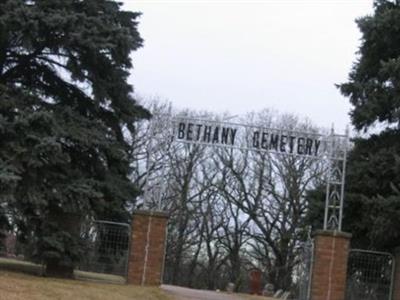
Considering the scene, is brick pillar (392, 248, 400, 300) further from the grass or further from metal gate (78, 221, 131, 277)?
metal gate (78, 221, 131, 277)

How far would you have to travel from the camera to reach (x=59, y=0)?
18.3 m

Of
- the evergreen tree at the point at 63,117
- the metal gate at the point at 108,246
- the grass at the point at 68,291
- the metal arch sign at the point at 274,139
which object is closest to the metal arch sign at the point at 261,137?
the metal arch sign at the point at 274,139

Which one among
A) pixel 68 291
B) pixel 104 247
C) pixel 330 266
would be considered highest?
pixel 330 266

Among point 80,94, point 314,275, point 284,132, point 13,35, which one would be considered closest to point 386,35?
point 284,132

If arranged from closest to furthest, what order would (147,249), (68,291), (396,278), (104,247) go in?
(68,291) → (147,249) → (396,278) → (104,247)

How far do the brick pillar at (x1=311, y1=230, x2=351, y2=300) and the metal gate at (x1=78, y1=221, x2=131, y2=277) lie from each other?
5060 millimetres

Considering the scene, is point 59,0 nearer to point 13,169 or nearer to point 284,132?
point 13,169

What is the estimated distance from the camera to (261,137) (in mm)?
20172

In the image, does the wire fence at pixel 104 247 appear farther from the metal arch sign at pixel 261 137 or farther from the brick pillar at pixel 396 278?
the brick pillar at pixel 396 278

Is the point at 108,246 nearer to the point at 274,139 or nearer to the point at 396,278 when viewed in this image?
the point at 274,139

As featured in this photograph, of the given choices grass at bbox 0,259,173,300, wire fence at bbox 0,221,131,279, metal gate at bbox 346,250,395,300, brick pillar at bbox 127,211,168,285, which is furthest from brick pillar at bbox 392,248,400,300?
wire fence at bbox 0,221,131,279

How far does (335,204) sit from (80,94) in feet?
25.0

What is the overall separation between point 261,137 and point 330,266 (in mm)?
4089

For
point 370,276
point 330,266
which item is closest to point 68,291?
point 330,266
